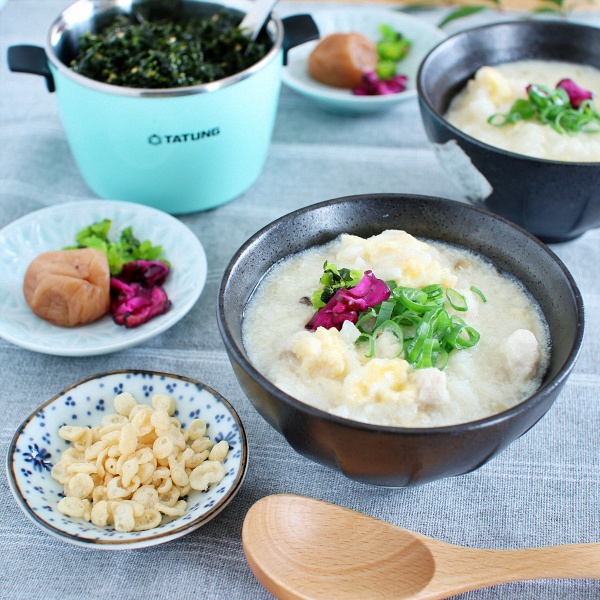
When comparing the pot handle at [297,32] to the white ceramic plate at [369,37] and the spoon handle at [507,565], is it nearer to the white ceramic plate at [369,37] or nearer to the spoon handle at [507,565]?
the white ceramic plate at [369,37]

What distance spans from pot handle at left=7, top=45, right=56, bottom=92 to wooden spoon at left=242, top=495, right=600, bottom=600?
1.36 meters

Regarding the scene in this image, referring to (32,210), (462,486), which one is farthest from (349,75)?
(462,486)

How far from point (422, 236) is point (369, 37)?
59.2 inches

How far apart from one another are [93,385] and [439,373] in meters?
0.73

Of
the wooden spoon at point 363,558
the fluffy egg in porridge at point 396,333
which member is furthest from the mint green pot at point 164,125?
the wooden spoon at point 363,558

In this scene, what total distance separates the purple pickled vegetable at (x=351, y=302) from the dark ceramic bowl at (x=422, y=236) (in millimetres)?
161

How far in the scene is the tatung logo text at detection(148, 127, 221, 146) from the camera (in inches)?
77.8

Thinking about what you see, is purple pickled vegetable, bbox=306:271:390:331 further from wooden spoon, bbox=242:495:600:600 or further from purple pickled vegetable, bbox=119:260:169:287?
purple pickled vegetable, bbox=119:260:169:287

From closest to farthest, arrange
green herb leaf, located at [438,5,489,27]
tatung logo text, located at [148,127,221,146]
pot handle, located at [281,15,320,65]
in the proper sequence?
1. tatung logo text, located at [148,127,221,146]
2. pot handle, located at [281,15,320,65]
3. green herb leaf, located at [438,5,489,27]

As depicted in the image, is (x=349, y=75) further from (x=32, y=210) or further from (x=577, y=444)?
(x=577, y=444)

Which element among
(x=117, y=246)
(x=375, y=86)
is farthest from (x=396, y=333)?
(x=375, y=86)

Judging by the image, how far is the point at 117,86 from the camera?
1.92 m

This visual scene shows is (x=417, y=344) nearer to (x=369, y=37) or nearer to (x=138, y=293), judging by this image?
(x=138, y=293)

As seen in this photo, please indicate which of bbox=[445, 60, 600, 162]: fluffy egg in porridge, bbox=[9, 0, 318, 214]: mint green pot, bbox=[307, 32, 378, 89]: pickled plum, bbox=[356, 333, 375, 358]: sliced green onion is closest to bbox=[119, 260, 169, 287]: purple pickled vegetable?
bbox=[9, 0, 318, 214]: mint green pot
